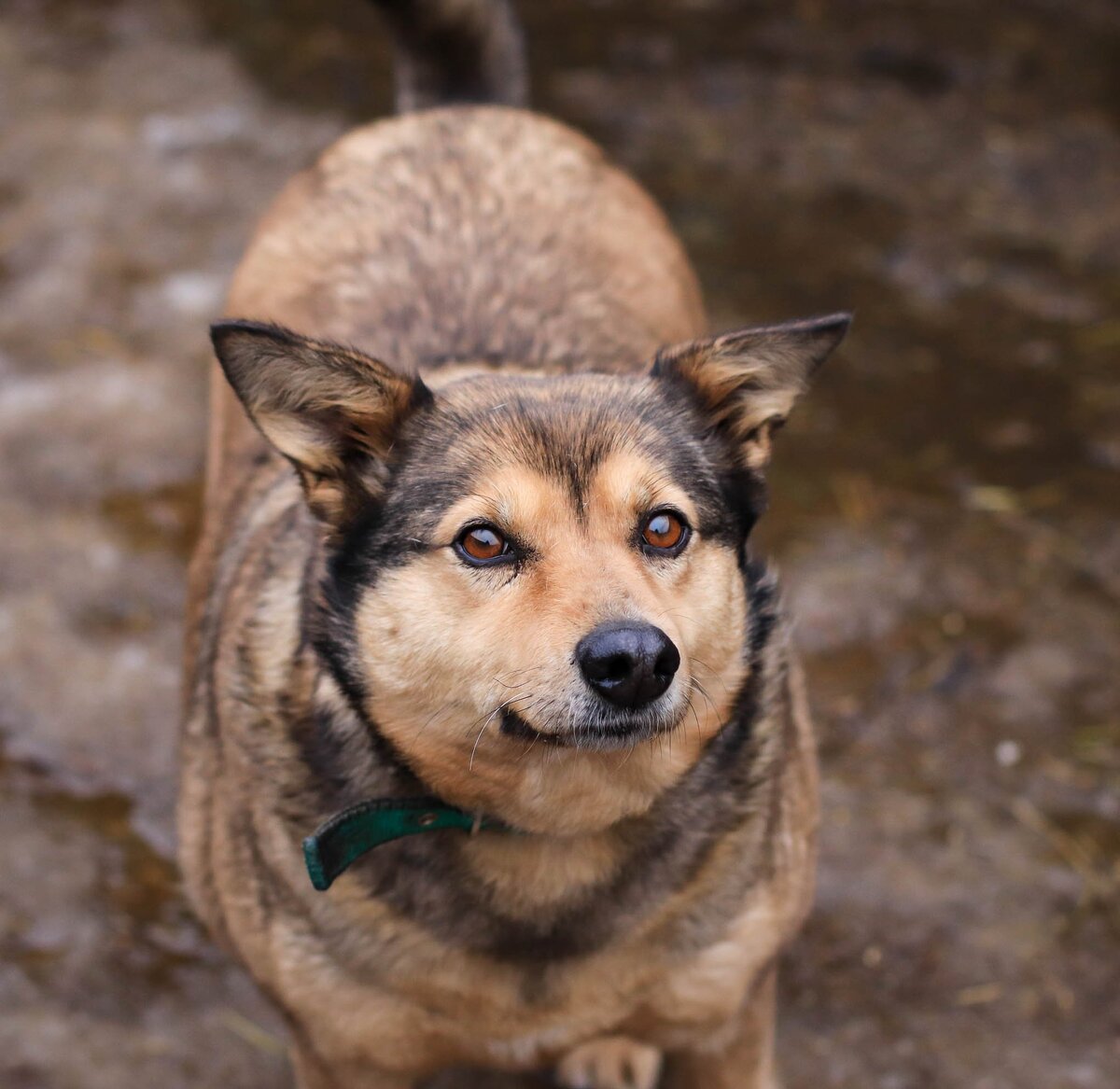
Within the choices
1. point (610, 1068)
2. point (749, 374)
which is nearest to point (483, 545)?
point (749, 374)

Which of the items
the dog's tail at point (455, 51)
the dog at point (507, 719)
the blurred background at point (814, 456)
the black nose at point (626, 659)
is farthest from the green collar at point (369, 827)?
the dog's tail at point (455, 51)

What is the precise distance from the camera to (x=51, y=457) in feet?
16.5

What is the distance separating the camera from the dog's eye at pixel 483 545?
2.51 m

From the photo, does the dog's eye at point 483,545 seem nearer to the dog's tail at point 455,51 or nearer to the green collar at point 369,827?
the green collar at point 369,827

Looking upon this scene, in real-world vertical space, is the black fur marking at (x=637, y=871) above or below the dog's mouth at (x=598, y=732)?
below

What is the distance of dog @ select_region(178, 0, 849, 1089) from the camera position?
2.47 m

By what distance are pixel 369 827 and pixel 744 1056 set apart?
1123 millimetres

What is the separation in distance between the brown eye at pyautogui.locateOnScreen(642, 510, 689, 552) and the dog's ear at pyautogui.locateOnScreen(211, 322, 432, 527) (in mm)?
505

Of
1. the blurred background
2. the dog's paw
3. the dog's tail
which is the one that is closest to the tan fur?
the dog's paw

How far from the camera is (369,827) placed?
8.42 ft

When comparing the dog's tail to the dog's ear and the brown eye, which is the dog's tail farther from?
the brown eye

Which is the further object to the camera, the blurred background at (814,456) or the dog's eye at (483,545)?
the blurred background at (814,456)

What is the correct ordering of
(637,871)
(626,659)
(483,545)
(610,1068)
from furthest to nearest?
(610,1068)
(637,871)
(483,545)
(626,659)

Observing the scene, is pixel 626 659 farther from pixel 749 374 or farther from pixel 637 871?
pixel 749 374
